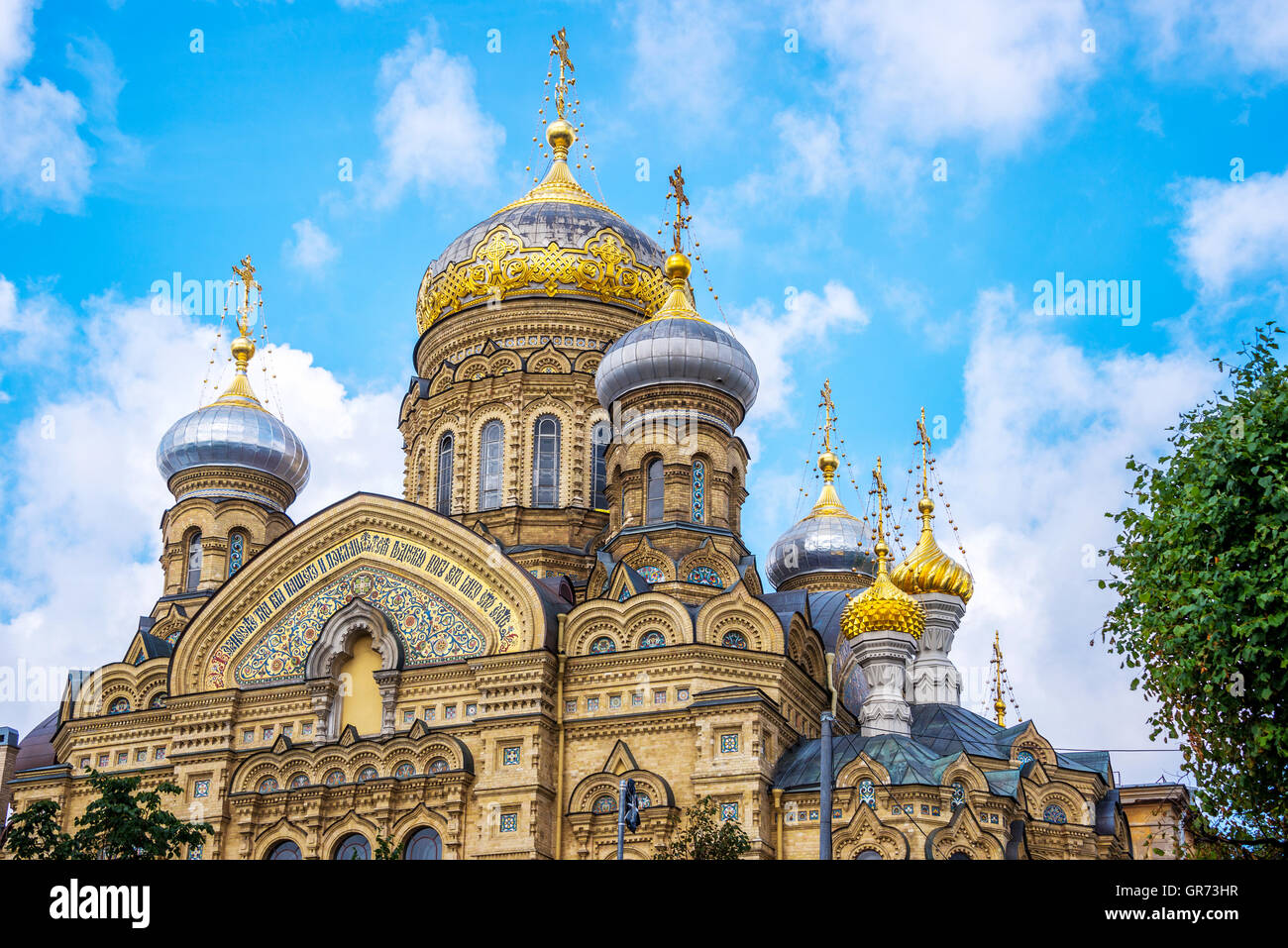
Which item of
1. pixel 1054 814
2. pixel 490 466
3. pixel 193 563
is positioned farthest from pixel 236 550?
pixel 1054 814

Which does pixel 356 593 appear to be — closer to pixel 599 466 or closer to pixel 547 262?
pixel 599 466

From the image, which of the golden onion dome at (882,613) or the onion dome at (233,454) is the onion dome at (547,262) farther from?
the golden onion dome at (882,613)

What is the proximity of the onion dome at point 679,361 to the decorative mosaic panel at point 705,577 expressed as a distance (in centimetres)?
291

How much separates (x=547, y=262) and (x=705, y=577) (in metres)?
7.60

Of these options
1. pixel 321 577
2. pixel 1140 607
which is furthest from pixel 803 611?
pixel 1140 607

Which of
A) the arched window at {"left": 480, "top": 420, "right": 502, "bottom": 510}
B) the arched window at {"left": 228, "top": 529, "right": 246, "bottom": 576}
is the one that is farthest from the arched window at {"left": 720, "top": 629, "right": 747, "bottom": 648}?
the arched window at {"left": 228, "top": 529, "right": 246, "bottom": 576}

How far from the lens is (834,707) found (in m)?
24.1

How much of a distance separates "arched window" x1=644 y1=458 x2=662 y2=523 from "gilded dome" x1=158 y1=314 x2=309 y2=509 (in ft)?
24.9

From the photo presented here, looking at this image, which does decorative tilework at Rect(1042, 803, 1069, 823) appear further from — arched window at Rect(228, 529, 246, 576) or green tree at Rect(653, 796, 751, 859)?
arched window at Rect(228, 529, 246, 576)

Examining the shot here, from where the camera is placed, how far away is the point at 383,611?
23.4m

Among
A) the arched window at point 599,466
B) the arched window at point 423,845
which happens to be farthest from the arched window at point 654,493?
the arched window at point 423,845

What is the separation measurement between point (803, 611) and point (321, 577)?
23.3 ft

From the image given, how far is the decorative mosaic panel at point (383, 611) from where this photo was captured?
2288 centimetres
